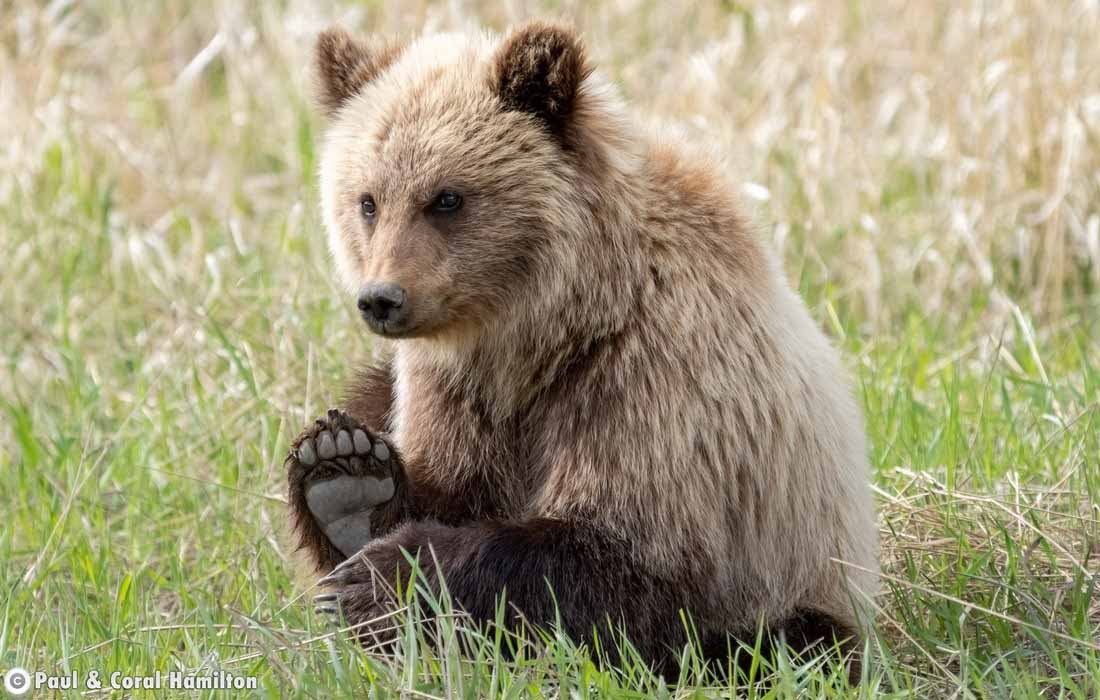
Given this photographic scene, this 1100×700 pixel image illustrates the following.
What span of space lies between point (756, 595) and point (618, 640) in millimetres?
389

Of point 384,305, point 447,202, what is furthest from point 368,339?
point 384,305

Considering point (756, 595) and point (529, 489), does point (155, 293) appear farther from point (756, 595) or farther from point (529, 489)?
point (756, 595)

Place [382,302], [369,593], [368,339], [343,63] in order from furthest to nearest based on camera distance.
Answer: [368,339] < [343,63] < [369,593] < [382,302]

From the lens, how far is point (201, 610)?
12.3ft

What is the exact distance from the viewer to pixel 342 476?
12.7 feet

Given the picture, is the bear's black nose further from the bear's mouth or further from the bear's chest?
the bear's chest

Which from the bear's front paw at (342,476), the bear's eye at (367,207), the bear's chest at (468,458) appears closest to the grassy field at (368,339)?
the bear's front paw at (342,476)

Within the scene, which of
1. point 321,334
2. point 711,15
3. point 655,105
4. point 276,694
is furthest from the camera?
point 711,15

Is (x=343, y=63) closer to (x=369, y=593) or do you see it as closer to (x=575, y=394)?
(x=575, y=394)

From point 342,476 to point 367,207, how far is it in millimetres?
680

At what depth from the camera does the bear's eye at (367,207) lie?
3889 millimetres

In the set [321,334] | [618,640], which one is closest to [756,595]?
[618,640]

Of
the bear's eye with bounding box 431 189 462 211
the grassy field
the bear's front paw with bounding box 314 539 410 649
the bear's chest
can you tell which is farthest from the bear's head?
the grassy field

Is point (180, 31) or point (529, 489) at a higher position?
point (180, 31)
